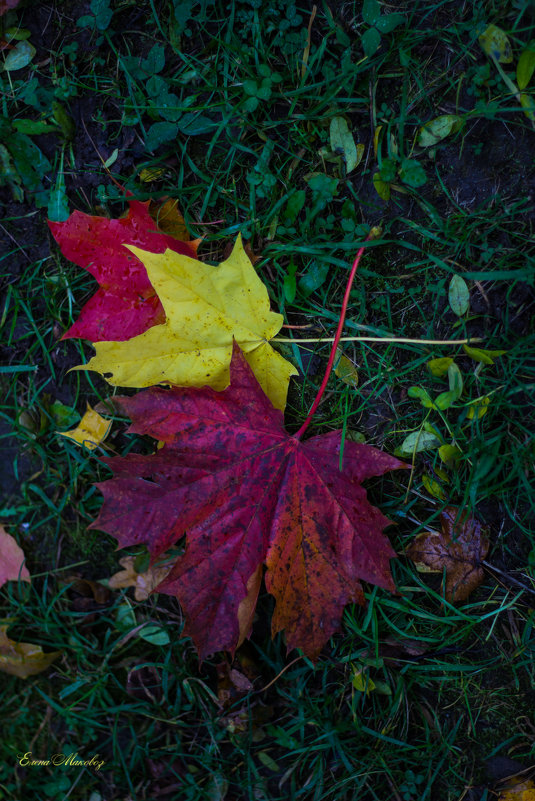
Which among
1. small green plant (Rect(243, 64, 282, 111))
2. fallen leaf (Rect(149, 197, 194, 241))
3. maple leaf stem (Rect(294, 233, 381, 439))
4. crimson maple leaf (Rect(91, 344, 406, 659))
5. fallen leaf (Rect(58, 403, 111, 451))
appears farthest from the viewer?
fallen leaf (Rect(58, 403, 111, 451))

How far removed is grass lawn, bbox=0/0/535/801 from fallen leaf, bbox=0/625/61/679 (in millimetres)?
80

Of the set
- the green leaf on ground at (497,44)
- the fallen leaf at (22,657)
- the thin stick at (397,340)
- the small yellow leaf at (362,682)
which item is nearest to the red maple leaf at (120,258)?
the thin stick at (397,340)

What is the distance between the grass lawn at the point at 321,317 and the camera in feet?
Result: 5.53

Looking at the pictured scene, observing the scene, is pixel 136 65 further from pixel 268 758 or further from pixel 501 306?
pixel 268 758

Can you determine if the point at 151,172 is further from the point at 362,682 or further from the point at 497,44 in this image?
the point at 362,682

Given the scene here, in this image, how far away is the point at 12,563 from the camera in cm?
205

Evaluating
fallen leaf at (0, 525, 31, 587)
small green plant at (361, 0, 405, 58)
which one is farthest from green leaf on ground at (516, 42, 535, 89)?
fallen leaf at (0, 525, 31, 587)

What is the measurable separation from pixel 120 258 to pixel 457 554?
1.54 metres

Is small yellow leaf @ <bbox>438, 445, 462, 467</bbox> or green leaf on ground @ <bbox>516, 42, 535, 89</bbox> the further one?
small yellow leaf @ <bbox>438, 445, 462, 467</bbox>

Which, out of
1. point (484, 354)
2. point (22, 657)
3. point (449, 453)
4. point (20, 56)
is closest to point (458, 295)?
point (484, 354)

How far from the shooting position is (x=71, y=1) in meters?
1.91

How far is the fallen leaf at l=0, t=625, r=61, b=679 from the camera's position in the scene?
202cm

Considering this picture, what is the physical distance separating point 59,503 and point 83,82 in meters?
1.65

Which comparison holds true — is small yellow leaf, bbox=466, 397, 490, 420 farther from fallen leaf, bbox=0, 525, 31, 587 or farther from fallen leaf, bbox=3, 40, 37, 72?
fallen leaf, bbox=3, 40, 37, 72
